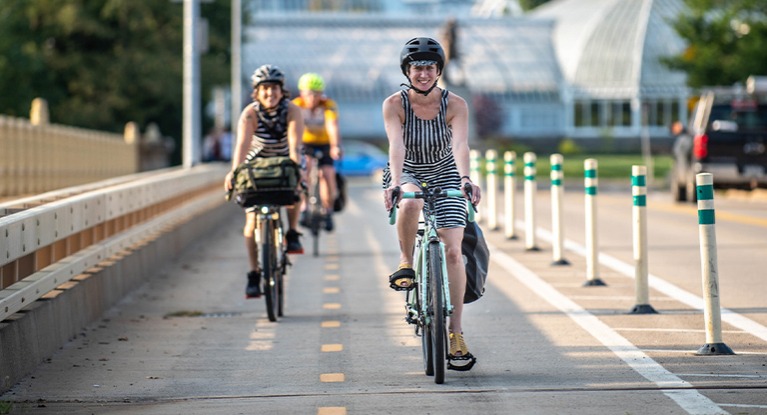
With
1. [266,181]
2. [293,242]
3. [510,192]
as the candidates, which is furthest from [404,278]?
[510,192]

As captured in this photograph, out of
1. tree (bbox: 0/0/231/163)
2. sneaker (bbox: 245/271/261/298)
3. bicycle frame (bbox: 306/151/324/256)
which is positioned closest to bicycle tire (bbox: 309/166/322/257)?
bicycle frame (bbox: 306/151/324/256)

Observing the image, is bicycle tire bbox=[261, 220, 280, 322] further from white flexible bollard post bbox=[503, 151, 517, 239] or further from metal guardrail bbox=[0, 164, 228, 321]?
white flexible bollard post bbox=[503, 151, 517, 239]

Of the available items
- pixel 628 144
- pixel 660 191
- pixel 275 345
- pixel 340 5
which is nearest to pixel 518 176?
pixel 660 191

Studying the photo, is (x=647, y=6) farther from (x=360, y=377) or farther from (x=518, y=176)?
(x=360, y=377)

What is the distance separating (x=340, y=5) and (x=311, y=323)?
106108mm

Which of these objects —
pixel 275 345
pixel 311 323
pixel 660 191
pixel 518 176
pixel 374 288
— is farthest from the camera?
pixel 518 176

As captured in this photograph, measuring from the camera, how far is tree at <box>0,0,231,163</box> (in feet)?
183

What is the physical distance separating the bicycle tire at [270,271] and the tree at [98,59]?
42.9 m

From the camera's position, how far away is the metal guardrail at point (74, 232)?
32.7 ft

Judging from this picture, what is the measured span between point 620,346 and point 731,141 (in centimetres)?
2192

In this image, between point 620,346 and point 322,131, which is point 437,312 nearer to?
point 620,346

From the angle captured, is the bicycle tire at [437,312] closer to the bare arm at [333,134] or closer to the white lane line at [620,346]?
the white lane line at [620,346]

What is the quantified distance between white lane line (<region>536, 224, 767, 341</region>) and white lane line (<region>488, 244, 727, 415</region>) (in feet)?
2.91

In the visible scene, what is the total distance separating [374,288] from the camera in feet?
50.0
